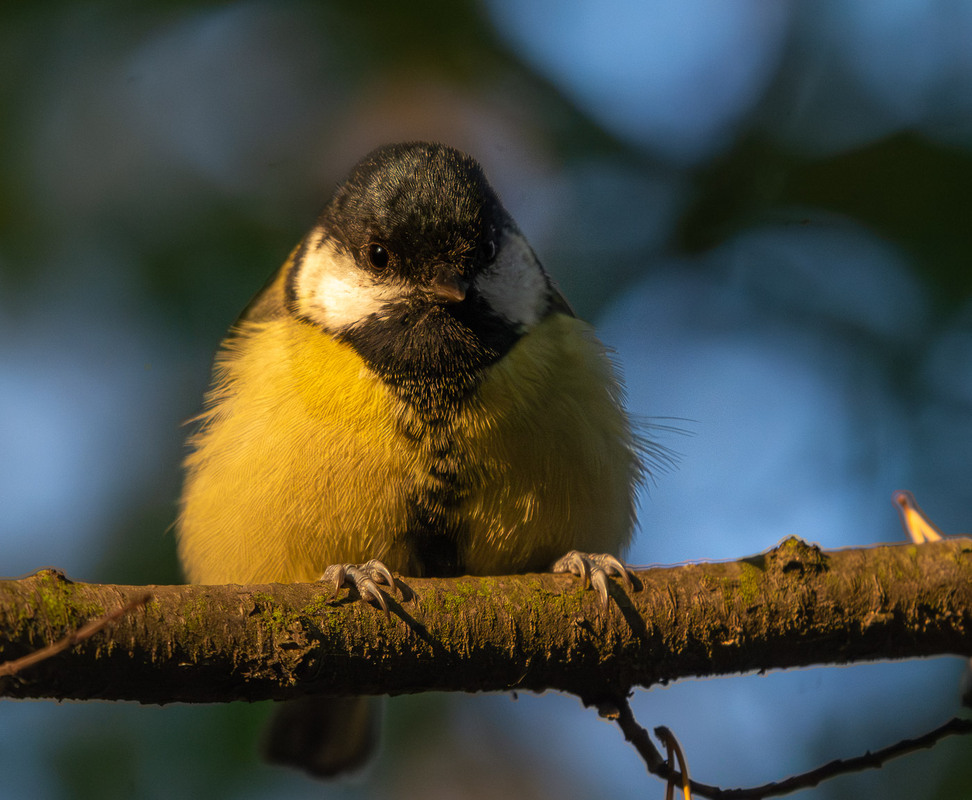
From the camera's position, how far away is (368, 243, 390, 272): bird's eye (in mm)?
2555

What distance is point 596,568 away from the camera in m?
2.25

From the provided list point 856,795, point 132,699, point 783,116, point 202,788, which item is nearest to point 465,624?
point 132,699

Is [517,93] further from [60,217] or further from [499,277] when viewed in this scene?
[60,217]

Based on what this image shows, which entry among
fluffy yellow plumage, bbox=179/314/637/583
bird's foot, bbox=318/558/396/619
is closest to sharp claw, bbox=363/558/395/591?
bird's foot, bbox=318/558/396/619

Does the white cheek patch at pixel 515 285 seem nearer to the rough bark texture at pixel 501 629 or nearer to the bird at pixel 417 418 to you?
the bird at pixel 417 418

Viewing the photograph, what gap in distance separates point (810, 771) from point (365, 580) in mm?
1043

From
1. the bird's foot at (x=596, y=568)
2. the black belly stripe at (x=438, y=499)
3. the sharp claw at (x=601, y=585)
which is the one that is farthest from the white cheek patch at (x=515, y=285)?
the sharp claw at (x=601, y=585)

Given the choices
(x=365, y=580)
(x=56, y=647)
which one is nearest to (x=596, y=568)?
(x=365, y=580)

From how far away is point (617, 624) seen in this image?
211 cm

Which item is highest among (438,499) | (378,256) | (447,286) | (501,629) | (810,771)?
(378,256)

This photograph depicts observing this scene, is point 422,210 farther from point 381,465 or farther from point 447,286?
point 381,465

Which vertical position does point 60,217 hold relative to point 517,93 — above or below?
below

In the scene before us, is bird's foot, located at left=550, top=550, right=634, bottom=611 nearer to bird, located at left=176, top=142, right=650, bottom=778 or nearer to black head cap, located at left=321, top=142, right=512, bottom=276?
bird, located at left=176, top=142, right=650, bottom=778

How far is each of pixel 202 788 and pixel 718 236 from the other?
3.19m
